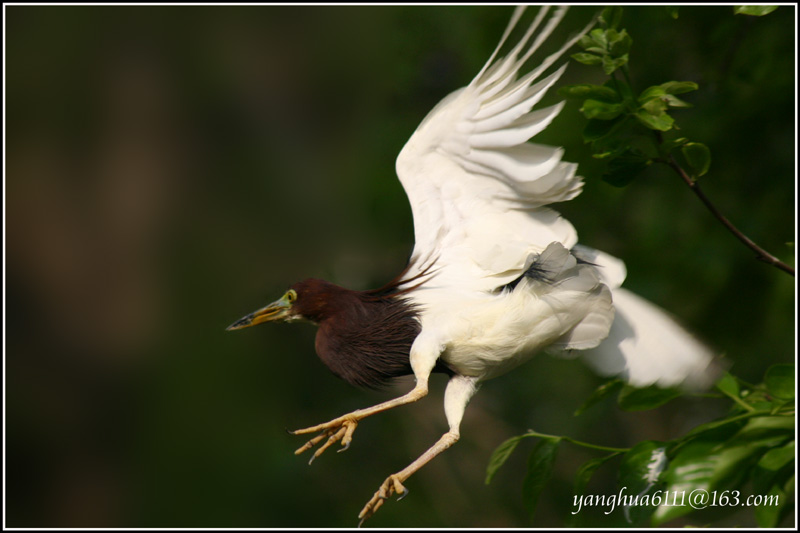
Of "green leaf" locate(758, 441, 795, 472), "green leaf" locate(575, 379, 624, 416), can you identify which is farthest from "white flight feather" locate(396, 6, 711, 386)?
"green leaf" locate(758, 441, 795, 472)

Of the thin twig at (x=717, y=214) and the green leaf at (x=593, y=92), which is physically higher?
the green leaf at (x=593, y=92)

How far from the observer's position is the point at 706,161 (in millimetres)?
1452

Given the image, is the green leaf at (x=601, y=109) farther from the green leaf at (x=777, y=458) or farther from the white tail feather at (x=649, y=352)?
the green leaf at (x=777, y=458)

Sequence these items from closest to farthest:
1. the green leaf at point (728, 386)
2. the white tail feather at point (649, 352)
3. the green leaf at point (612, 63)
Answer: the green leaf at point (612, 63)
the green leaf at point (728, 386)
the white tail feather at point (649, 352)

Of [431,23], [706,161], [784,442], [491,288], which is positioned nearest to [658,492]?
[784,442]

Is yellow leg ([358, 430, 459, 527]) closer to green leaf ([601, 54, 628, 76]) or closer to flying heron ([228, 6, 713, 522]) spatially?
flying heron ([228, 6, 713, 522])

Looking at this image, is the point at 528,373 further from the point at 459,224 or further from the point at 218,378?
the point at 459,224

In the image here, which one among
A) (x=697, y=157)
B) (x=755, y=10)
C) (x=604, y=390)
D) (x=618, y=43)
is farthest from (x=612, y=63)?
(x=604, y=390)

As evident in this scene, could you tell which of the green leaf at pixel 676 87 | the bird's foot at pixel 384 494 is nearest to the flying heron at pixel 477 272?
the bird's foot at pixel 384 494

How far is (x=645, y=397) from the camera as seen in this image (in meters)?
1.68

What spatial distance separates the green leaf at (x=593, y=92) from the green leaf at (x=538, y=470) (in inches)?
27.0

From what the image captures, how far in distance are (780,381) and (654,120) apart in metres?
0.58

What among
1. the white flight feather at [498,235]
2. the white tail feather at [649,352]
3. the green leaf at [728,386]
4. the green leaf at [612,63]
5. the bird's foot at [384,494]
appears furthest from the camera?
the white tail feather at [649,352]

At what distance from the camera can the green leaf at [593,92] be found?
1.40m
